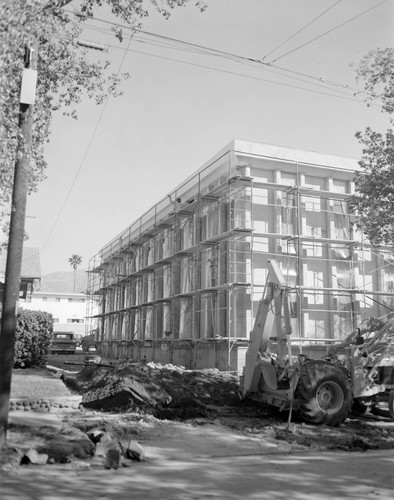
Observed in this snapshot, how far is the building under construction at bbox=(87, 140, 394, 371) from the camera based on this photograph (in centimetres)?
2042

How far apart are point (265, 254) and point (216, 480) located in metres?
15.0

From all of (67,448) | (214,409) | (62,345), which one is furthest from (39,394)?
(62,345)

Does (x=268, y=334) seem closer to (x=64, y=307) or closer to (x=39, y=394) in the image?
(x=39, y=394)

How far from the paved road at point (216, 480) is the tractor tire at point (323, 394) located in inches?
89.5

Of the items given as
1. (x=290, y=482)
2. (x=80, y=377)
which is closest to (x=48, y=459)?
(x=290, y=482)

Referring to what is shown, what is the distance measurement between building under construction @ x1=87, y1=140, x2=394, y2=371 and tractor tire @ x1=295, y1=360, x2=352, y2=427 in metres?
8.80

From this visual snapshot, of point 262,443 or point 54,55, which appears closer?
point 262,443

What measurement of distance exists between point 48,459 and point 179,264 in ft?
64.4

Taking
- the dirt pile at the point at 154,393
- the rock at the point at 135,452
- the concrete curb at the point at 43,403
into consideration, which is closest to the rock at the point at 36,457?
the rock at the point at 135,452

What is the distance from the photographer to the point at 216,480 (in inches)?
248

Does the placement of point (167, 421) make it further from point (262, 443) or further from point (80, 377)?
point (80, 377)

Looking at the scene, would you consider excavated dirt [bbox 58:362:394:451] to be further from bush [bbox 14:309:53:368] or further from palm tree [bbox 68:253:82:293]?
→ palm tree [bbox 68:253:82:293]

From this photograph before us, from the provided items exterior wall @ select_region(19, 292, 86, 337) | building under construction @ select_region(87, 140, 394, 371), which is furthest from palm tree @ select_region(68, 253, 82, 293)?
building under construction @ select_region(87, 140, 394, 371)

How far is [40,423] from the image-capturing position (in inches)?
361
